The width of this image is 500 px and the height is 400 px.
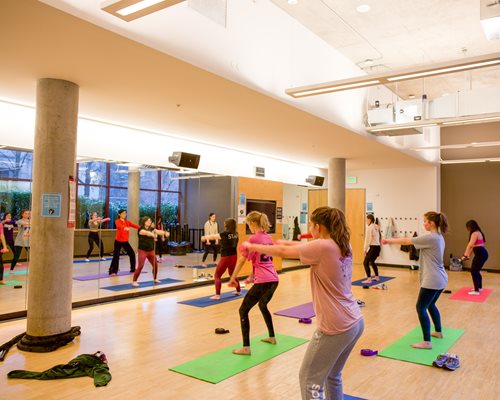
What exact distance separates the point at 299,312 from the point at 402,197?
755 centimetres

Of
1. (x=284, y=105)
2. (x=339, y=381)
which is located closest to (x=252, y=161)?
(x=284, y=105)

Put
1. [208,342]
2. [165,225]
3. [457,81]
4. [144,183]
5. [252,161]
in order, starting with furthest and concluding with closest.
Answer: [252,161] < [457,81] < [165,225] < [144,183] < [208,342]

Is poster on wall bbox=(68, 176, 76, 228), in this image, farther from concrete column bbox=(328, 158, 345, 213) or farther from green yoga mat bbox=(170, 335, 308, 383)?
concrete column bbox=(328, 158, 345, 213)

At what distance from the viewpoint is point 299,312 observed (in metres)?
6.54

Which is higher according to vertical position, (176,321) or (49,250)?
(49,250)

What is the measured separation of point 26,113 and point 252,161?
577cm

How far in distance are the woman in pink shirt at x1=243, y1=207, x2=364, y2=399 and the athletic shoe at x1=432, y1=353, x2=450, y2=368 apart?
2.16 m

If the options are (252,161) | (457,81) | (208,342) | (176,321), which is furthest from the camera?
(252,161)

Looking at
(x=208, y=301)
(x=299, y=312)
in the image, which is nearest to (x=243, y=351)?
(x=299, y=312)

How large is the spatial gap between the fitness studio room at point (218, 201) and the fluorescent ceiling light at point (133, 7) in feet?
0.07

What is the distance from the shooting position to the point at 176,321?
19.5 ft

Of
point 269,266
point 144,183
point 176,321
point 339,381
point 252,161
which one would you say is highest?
point 252,161

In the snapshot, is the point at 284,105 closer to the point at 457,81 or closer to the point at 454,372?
the point at 454,372

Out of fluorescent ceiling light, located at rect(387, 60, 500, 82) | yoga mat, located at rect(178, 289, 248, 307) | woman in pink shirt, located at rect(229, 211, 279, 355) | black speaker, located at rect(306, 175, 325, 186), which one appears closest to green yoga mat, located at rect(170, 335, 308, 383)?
woman in pink shirt, located at rect(229, 211, 279, 355)
